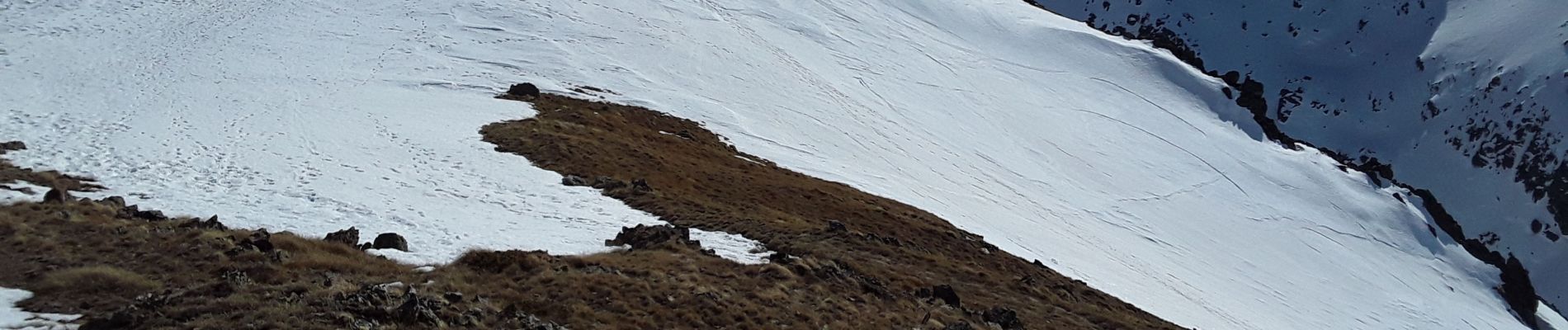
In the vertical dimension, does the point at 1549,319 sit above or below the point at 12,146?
below

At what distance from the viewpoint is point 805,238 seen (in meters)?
25.2

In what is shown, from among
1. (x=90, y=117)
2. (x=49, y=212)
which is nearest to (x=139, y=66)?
(x=90, y=117)

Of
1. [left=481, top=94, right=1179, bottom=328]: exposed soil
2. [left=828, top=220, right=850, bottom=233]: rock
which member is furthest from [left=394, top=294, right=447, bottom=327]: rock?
[left=828, top=220, right=850, bottom=233]: rock

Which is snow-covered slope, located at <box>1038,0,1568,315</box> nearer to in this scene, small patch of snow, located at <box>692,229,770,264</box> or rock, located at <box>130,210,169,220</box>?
small patch of snow, located at <box>692,229,770,264</box>

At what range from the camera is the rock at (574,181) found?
90.8ft

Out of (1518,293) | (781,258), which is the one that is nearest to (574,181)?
(781,258)

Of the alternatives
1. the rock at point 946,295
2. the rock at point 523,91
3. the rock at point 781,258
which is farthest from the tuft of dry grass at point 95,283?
the rock at point 523,91

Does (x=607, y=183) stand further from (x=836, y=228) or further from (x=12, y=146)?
(x=12, y=146)

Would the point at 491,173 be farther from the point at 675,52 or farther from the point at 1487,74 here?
the point at 1487,74

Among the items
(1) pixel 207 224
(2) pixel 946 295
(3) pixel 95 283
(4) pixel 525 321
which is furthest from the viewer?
(2) pixel 946 295

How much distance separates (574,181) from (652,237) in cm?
671

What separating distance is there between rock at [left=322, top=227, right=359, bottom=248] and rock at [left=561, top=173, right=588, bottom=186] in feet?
30.1

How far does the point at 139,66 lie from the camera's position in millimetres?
39594

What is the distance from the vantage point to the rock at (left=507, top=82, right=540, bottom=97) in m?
42.8
